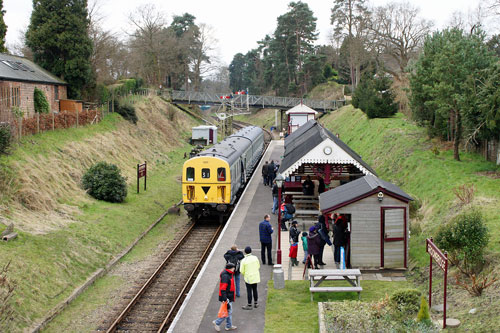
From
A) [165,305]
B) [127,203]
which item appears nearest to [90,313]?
[165,305]

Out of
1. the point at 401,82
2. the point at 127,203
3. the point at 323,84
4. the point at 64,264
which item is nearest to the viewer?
the point at 64,264

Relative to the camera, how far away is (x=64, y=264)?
586 inches

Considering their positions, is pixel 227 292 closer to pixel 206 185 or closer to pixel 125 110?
pixel 206 185

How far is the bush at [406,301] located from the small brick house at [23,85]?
748 inches

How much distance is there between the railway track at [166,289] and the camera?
12508 millimetres

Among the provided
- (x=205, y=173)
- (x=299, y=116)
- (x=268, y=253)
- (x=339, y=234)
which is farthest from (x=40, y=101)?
(x=299, y=116)

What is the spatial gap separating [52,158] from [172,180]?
882 cm

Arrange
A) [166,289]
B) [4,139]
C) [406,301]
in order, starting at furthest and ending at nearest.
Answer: [4,139] < [166,289] < [406,301]

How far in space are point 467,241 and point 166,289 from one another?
27.6ft

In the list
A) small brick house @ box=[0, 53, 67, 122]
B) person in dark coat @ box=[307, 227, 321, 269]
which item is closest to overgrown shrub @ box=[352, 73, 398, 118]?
small brick house @ box=[0, 53, 67, 122]

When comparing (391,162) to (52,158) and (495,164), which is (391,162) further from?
(52,158)

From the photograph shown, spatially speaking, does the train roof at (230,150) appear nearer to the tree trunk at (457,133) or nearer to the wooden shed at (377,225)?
the wooden shed at (377,225)

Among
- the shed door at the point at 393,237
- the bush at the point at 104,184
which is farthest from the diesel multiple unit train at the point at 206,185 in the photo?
the shed door at the point at 393,237

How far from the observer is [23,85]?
27.8 metres
